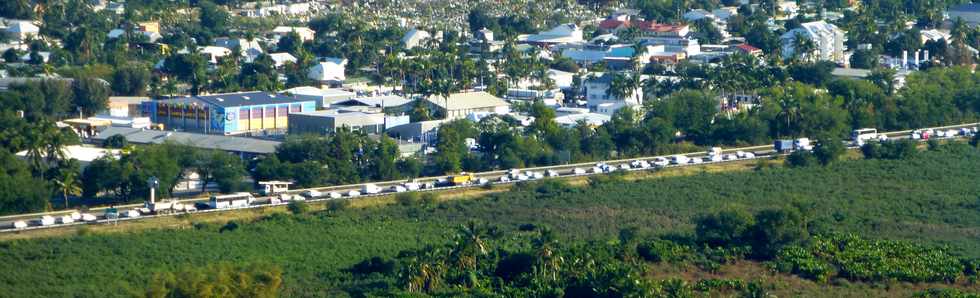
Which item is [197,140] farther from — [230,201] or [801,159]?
[801,159]

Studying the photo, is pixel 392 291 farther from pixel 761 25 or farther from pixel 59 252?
pixel 761 25

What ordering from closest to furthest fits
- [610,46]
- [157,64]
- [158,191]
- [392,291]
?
[392,291], [158,191], [157,64], [610,46]

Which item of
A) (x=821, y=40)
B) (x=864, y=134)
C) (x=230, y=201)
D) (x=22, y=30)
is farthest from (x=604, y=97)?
(x=22, y=30)

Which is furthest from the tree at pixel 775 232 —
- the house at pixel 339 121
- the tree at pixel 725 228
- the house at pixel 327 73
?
the house at pixel 327 73

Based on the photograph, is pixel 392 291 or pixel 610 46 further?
pixel 610 46

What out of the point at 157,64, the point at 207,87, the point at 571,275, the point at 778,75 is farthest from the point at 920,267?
the point at 157,64
